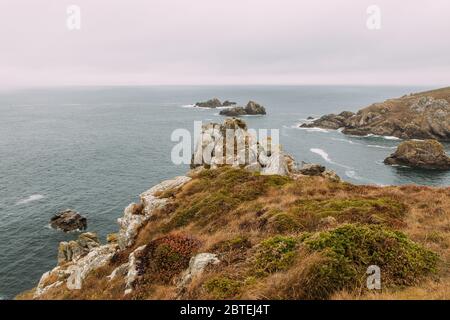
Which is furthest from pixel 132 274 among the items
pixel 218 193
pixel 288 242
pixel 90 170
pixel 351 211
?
pixel 90 170

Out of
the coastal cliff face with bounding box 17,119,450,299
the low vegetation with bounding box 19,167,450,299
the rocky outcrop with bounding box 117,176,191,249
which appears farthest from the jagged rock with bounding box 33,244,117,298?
the rocky outcrop with bounding box 117,176,191,249

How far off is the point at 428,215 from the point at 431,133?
447ft

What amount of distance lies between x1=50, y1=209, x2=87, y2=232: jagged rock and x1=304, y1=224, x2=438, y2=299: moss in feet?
191

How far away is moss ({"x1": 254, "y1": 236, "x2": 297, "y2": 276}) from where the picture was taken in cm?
1162

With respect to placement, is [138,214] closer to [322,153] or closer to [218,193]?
[218,193]

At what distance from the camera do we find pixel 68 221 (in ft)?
200

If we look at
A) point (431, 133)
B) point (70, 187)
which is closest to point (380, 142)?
point (431, 133)

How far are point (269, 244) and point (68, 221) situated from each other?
189 feet

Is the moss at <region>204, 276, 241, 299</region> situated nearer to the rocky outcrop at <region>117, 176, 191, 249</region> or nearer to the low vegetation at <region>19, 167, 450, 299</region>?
the low vegetation at <region>19, 167, 450, 299</region>

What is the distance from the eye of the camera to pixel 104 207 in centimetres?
6962

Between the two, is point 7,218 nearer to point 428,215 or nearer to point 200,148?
point 200,148

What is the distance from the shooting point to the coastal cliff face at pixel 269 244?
33.8ft

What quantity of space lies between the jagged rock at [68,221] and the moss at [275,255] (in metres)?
56.4
